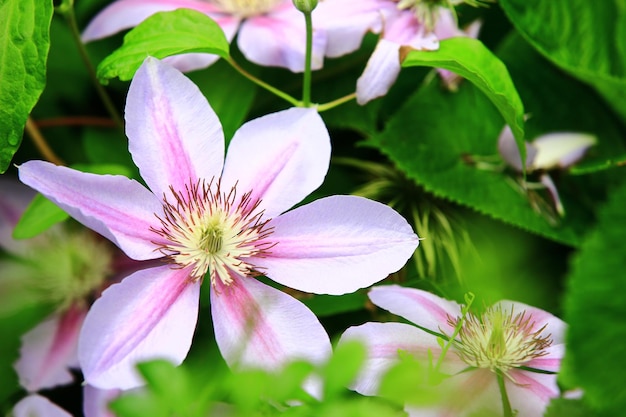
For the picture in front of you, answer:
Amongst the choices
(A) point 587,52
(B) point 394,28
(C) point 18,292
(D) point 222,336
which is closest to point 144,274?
(D) point 222,336

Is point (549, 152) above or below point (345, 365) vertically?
below

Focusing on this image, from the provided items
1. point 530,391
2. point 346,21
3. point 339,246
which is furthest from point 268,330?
point 346,21

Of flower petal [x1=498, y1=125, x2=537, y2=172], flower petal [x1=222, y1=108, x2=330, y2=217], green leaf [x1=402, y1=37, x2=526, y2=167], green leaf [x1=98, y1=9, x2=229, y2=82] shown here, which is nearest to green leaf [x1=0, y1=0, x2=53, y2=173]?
green leaf [x1=98, y1=9, x2=229, y2=82]

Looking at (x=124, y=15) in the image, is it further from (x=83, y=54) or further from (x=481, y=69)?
(x=481, y=69)

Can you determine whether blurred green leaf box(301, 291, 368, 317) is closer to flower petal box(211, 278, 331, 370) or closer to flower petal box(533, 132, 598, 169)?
flower petal box(211, 278, 331, 370)

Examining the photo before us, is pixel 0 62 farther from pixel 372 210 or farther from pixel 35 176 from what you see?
pixel 372 210
